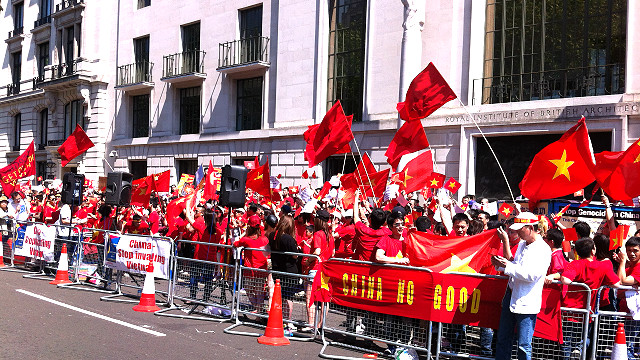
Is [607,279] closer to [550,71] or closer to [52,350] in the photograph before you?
[52,350]

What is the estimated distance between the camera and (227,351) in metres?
7.54

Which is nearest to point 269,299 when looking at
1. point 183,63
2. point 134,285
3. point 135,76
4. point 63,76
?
point 134,285

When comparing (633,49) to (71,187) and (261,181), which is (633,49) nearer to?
(261,181)

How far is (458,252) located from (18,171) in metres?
14.8

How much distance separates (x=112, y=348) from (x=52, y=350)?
642 millimetres

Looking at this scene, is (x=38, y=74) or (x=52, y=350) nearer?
(x=52, y=350)

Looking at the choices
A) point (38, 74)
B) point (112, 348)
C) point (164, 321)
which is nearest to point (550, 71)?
point (164, 321)

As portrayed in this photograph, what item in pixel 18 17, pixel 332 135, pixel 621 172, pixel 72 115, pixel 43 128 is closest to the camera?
pixel 621 172

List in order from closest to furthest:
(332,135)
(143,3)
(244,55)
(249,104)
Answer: (332,135)
(244,55)
(249,104)
(143,3)

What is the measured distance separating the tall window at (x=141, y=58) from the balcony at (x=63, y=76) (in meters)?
3.66

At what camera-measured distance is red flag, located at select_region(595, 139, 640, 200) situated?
8.34 meters

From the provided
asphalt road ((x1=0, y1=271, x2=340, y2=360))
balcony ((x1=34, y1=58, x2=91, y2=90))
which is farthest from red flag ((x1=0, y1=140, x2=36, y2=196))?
balcony ((x1=34, y1=58, x2=91, y2=90))

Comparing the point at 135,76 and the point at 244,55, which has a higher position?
the point at 244,55

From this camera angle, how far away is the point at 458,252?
726 centimetres
